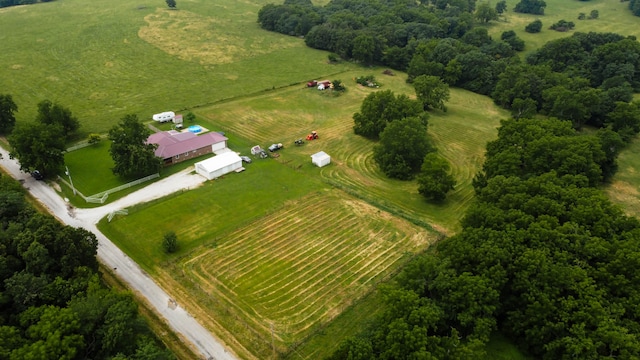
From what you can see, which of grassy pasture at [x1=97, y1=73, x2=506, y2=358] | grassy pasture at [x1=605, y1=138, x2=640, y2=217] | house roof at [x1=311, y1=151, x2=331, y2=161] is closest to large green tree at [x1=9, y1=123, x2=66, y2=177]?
grassy pasture at [x1=97, y1=73, x2=506, y2=358]

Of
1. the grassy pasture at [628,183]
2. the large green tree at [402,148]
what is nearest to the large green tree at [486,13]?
the grassy pasture at [628,183]

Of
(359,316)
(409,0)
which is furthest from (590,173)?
(409,0)

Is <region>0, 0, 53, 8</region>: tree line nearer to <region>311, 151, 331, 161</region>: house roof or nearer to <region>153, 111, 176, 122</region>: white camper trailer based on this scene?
<region>153, 111, 176, 122</region>: white camper trailer

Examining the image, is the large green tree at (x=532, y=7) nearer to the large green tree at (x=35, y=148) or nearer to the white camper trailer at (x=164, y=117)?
the white camper trailer at (x=164, y=117)

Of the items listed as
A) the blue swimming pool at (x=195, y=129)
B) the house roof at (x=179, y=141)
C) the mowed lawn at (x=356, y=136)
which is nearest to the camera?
the mowed lawn at (x=356, y=136)

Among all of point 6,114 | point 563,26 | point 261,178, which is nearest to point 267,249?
point 261,178

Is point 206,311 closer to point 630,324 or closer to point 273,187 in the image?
→ point 273,187
